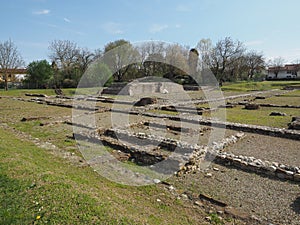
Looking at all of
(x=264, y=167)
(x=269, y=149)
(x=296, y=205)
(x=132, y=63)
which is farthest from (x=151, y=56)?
(x=296, y=205)

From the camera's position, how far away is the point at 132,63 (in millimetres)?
43438

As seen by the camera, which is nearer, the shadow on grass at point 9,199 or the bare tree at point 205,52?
the shadow on grass at point 9,199

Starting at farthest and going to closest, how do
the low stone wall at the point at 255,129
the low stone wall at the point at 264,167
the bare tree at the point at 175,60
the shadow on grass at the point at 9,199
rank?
1. the bare tree at the point at 175,60
2. the low stone wall at the point at 255,129
3. the low stone wall at the point at 264,167
4. the shadow on grass at the point at 9,199

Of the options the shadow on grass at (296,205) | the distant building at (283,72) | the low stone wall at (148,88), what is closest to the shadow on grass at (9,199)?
the shadow on grass at (296,205)

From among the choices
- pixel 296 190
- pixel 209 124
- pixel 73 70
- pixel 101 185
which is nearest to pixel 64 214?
pixel 101 185

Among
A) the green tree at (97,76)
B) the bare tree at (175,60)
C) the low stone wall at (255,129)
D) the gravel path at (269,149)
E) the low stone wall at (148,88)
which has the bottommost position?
the gravel path at (269,149)

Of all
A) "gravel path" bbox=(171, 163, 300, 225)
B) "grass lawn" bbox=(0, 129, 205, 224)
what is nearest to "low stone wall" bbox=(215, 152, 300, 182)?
"gravel path" bbox=(171, 163, 300, 225)

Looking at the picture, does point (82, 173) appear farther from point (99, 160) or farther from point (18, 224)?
point (18, 224)

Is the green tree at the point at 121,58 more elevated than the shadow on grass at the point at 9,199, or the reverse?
the green tree at the point at 121,58

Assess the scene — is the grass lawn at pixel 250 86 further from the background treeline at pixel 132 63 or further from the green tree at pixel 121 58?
the green tree at pixel 121 58

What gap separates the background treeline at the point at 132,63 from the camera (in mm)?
39406

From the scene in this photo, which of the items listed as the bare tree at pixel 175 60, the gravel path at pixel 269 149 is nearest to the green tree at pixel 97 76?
the bare tree at pixel 175 60

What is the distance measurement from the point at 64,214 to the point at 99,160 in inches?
122

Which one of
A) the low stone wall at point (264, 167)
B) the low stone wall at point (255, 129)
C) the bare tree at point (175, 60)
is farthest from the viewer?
the bare tree at point (175, 60)
